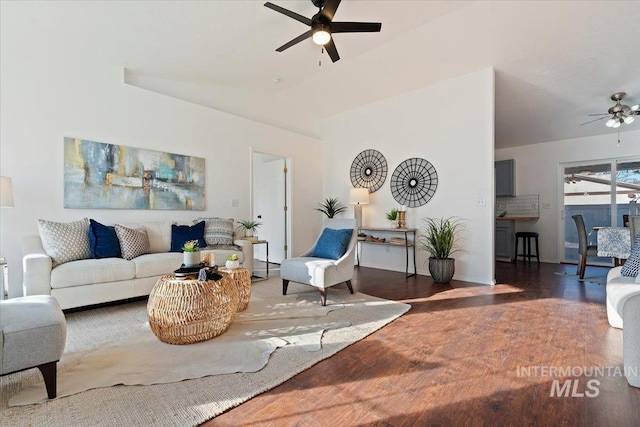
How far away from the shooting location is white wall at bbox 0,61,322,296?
10.3ft

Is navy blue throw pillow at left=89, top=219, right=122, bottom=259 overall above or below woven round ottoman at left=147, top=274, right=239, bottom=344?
above

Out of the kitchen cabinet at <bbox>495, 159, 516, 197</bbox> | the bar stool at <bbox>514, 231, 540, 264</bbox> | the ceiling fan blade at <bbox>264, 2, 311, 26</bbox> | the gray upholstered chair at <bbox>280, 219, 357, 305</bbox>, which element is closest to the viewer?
the ceiling fan blade at <bbox>264, 2, 311, 26</bbox>

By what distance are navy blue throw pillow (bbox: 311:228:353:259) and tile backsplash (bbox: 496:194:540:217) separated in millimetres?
5017

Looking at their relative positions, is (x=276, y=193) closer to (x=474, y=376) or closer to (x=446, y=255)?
(x=446, y=255)

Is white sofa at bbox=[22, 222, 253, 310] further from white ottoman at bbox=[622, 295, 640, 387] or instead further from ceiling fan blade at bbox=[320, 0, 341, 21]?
white ottoman at bbox=[622, 295, 640, 387]

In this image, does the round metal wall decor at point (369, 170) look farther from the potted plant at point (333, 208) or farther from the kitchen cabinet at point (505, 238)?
the kitchen cabinet at point (505, 238)

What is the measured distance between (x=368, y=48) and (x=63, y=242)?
418cm

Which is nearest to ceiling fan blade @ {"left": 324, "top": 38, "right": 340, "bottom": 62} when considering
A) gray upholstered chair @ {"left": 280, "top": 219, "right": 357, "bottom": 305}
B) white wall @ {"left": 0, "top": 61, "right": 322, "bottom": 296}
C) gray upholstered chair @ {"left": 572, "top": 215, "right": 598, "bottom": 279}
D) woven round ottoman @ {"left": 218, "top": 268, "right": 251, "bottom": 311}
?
gray upholstered chair @ {"left": 280, "top": 219, "right": 357, "bottom": 305}

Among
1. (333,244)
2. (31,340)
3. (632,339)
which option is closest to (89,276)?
(31,340)

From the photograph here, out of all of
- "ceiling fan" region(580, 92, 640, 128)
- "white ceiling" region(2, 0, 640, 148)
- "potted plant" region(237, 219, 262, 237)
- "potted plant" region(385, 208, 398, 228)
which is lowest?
"potted plant" region(237, 219, 262, 237)

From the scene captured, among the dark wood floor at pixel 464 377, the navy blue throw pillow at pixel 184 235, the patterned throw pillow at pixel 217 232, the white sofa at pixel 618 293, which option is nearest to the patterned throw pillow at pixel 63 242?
the navy blue throw pillow at pixel 184 235

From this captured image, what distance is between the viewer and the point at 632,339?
167cm

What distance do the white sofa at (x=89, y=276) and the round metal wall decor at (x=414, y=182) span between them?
3560 millimetres

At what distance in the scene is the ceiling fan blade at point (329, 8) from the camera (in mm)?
2447
